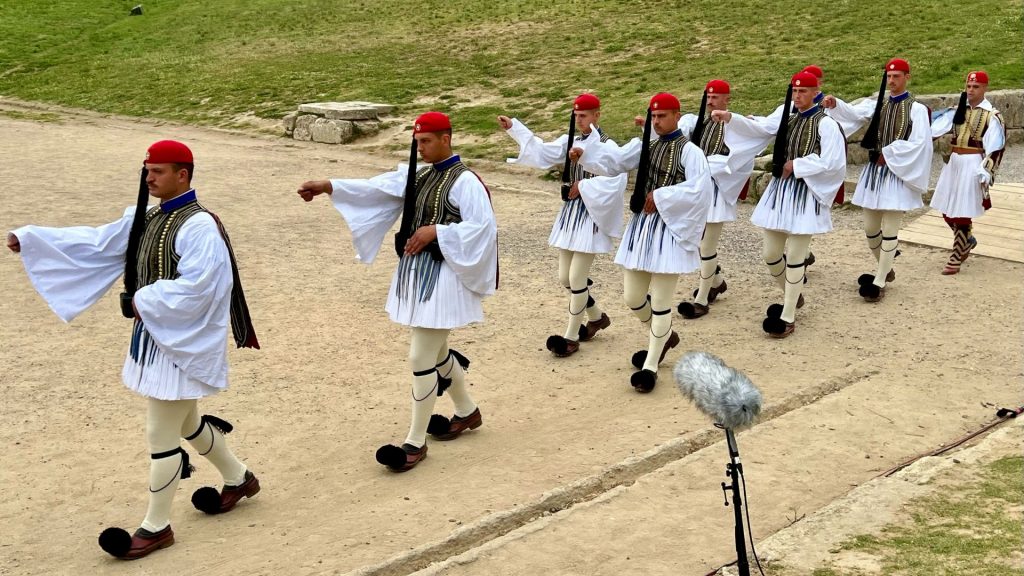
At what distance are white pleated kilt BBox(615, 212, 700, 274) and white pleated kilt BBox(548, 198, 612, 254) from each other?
0.62 m

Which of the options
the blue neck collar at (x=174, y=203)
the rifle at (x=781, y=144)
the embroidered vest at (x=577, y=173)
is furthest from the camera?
the rifle at (x=781, y=144)

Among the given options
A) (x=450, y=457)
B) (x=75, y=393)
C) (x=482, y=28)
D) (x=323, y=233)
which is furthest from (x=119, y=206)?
(x=482, y=28)

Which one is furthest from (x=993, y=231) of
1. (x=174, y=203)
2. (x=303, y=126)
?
(x=303, y=126)

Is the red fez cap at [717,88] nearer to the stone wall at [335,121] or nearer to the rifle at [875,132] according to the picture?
the rifle at [875,132]

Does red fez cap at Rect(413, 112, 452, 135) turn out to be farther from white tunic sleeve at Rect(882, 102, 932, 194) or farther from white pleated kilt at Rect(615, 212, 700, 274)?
white tunic sleeve at Rect(882, 102, 932, 194)

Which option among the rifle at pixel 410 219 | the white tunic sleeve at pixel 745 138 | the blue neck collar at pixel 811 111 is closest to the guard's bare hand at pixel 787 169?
the blue neck collar at pixel 811 111

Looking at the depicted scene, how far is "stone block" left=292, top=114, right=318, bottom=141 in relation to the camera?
70.9 feet

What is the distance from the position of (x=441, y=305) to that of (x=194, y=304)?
1552mm

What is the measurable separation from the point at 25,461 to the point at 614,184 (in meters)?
4.62

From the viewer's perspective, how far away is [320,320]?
32.0 feet

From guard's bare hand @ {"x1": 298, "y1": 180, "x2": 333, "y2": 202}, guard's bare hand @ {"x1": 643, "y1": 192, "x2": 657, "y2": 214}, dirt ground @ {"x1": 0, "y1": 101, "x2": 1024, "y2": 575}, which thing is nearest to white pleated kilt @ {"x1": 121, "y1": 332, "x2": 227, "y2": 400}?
dirt ground @ {"x1": 0, "y1": 101, "x2": 1024, "y2": 575}

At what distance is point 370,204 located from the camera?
662 centimetres

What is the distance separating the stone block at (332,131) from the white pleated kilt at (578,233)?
41.4 ft

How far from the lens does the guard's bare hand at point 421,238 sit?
6.25m
